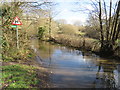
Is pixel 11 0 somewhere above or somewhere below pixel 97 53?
above

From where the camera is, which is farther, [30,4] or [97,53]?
[97,53]

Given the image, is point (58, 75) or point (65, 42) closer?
point (58, 75)

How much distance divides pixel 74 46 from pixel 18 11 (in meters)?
10.9

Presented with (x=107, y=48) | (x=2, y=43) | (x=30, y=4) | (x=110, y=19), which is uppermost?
(x=30, y=4)


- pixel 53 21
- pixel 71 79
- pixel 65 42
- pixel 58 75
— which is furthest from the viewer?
pixel 53 21

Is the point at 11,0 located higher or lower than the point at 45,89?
higher

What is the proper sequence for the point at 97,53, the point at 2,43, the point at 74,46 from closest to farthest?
the point at 2,43
the point at 97,53
the point at 74,46

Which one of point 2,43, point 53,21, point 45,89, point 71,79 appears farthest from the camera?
point 53,21

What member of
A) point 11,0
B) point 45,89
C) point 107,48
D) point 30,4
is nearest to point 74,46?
point 107,48

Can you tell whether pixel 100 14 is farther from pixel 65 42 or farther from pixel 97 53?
pixel 65 42

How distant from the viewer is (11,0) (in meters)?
11.5

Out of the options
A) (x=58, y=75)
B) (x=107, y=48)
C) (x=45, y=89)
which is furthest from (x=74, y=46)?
(x=45, y=89)

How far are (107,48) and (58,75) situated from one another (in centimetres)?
804

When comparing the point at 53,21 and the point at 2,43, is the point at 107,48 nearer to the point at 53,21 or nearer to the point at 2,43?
the point at 2,43
